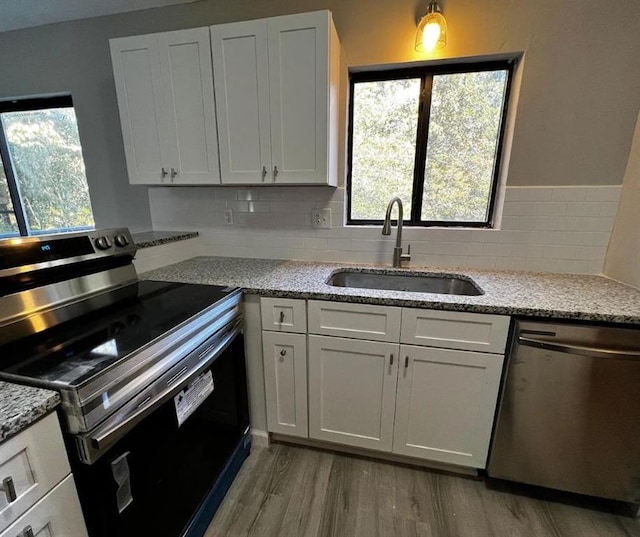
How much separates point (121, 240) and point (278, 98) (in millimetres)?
1007

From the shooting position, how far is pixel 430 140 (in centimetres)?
177

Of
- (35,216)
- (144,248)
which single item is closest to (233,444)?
(144,248)

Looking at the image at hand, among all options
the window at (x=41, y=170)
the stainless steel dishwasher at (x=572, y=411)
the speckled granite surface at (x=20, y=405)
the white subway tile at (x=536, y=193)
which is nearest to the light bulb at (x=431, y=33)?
the white subway tile at (x=536, y=193)

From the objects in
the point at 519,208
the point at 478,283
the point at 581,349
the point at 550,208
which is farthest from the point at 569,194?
the point at 581,349

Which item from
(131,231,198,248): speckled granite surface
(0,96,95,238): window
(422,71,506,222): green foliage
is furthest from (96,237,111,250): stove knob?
(422,71,506,222): green foliage

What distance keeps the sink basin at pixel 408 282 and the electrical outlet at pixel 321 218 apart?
325 mm

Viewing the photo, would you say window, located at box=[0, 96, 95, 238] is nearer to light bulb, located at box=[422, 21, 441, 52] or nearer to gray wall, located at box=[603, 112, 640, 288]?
light bulb, located at box=[422, 21, 441, 52]

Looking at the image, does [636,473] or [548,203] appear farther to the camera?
[548,203]

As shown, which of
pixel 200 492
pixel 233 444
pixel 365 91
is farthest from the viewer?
pixel 365 91

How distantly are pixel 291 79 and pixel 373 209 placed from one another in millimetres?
852

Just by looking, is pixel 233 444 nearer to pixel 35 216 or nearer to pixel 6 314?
pixel 6 314

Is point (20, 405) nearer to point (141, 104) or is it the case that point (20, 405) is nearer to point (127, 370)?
point (127, 370)

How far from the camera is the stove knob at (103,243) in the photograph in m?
1.27

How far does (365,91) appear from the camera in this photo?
180 cm
